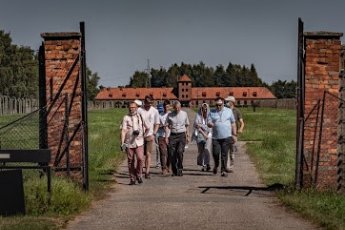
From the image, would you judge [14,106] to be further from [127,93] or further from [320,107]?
[127,93]

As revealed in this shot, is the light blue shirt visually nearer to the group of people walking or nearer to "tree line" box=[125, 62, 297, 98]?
the group of people walking

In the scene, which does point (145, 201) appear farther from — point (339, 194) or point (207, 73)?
point (207, 73)

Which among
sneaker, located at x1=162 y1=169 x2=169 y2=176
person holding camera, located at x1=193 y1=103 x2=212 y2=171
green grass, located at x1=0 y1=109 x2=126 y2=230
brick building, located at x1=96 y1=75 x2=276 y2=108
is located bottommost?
sneaker, located at x1=162 y1=169 x2=169 y2=176

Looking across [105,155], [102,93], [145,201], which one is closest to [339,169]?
[145,201]

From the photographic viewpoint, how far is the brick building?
167625 mm

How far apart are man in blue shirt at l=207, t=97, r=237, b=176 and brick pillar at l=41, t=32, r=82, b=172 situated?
380cm

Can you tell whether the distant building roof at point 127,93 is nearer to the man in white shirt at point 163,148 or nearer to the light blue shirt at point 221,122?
the man in white shirt at point 163,148

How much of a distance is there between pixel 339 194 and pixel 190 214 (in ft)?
10.3

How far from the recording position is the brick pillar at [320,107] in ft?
37.0

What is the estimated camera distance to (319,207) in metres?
9.55

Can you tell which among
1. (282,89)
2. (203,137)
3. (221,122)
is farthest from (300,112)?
(282,89)

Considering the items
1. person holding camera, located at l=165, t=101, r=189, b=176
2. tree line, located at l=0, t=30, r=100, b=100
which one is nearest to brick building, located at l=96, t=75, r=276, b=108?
tree line, located at l=0, t=30, r=100, b=100

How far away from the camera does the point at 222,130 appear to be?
14.4 m

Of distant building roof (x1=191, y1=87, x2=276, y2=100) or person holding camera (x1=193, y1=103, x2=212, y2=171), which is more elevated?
distant building roof (x1=191, y1=87, x2=276, y2=100)
